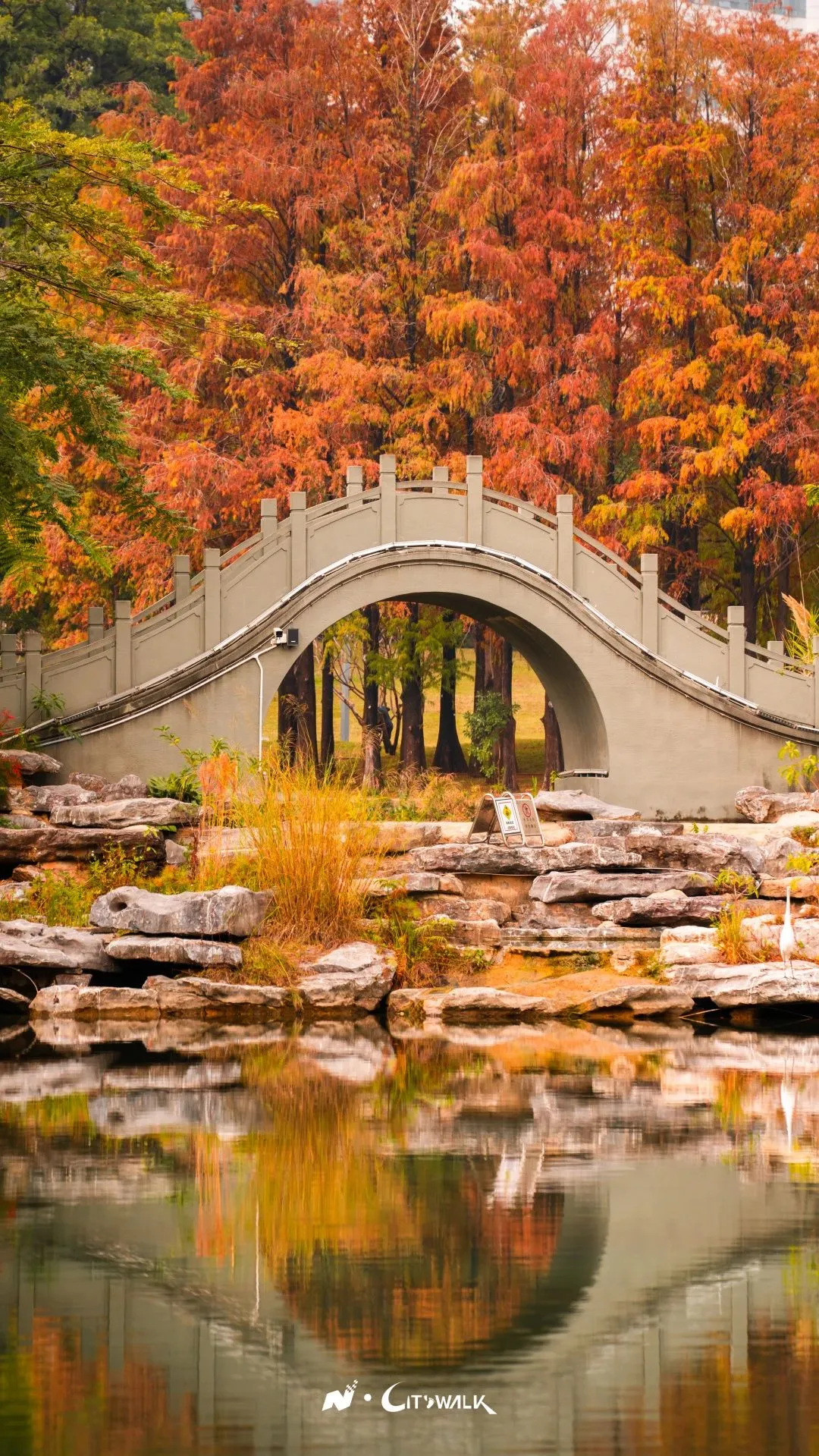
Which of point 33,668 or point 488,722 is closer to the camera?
point 33,668

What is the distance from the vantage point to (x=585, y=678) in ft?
73.7

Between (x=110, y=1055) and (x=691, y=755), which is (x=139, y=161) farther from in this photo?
(x=691, y=755)

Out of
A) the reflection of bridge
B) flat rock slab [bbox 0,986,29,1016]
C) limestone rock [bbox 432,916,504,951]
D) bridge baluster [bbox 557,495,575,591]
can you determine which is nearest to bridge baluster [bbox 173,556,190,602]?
bridge baluster [bbox 557,495,575,591]

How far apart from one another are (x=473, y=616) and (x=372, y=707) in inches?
332

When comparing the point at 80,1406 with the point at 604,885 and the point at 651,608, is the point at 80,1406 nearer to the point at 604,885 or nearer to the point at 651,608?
the point at 604,885

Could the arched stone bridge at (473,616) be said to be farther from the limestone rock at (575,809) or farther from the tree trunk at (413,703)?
the tree trunk at (413,703)

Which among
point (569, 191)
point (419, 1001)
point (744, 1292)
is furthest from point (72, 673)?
point (744, 1292)

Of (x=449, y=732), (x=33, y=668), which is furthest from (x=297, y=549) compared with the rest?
(x=449, y=732)

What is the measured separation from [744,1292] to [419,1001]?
7676mm

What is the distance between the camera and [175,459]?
2658 centimetres

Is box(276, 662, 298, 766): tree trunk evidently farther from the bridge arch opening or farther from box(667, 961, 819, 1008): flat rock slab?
box(667, 961, 819, 1008): flat rock slab

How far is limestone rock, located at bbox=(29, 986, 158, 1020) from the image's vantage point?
1352 centimetres

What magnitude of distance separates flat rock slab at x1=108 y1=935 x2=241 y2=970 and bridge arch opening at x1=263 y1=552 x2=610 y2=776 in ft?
23.1

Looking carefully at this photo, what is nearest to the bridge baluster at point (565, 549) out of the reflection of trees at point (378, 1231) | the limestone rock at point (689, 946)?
the limestone rock at point (689, 946)
